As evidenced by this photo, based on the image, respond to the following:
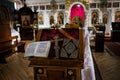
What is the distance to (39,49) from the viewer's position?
249 cm

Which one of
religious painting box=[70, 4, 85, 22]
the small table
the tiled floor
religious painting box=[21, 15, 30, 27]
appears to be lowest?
the tiled floor

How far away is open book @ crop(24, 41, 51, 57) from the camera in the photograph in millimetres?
2439

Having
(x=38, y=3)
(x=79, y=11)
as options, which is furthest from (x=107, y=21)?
(x=38, y=3)

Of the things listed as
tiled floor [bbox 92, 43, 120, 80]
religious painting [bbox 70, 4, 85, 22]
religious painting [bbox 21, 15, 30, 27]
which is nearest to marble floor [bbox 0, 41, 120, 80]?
tiled floor [bbox 92, 43, 120, 80]

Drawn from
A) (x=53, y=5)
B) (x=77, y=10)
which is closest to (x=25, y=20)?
(x=53, y=5)

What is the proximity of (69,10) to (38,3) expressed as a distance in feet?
11.3

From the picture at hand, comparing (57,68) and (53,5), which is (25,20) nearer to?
(53,5)

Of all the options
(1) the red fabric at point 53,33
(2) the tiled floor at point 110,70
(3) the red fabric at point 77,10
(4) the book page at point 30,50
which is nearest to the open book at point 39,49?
(4) the book page at point 30,50

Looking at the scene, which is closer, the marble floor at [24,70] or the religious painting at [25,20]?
the marble floor at [24,70]

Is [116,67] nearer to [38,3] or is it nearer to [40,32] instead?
[40,32]

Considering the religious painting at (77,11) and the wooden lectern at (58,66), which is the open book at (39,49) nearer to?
the wooden lectern at (58,66)

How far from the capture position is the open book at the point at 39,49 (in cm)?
244

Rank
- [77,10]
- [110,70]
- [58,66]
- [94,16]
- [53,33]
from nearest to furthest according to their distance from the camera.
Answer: [58,66], [53,33], [110,70], [94,16], [77,10]

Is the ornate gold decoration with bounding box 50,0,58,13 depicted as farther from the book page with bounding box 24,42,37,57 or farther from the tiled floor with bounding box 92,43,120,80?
the book page with bounding box 24,42,37,57
